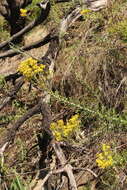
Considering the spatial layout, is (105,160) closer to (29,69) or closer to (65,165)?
(65,165)

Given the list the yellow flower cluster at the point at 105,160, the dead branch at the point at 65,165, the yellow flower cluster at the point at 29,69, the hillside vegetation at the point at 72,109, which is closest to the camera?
the yellow flower cluster at the point at 105,160

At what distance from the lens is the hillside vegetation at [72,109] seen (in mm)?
2246

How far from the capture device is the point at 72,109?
9.95 ft

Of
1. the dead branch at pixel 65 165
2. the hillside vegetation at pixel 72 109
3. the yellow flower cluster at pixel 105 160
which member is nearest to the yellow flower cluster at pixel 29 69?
the hillside vegetation at pixel 72 109

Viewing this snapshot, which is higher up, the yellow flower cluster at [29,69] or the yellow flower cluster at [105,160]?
the yellow flower cluster at [29,69]

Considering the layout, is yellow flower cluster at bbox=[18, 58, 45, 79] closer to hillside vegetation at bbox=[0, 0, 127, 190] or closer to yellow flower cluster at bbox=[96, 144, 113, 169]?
hillside vegetation at bbox=[0, 0, 127, 190]

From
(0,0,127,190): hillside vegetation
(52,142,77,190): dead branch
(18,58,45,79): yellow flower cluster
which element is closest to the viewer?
(18,58,45,79): yellow flower cluster

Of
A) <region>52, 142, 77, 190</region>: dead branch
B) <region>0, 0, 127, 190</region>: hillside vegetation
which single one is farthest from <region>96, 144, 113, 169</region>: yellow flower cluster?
<region>52, 142, 77, 190</region>: dead branch

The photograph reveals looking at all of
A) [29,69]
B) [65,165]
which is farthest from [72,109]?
[29,69]

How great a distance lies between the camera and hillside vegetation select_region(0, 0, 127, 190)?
2246 mm

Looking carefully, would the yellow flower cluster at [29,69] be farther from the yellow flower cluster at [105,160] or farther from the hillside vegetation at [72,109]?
the yellow flower cluster at [105,160]

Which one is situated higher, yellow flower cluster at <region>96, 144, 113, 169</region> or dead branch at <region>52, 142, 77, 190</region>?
yellow flower cluster at <region>96, 144, 113, 169</region>

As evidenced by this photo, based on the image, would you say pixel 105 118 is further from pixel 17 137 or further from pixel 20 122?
pixel 17 137

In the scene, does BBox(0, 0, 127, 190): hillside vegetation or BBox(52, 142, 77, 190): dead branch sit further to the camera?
BBox(52, 142, 77, 190): dead branch
